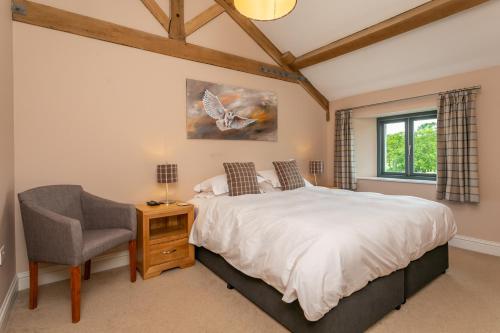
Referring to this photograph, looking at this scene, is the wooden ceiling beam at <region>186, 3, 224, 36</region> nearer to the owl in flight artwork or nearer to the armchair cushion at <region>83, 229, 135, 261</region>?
the owl in flight artwork

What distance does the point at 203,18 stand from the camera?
11.2 feet

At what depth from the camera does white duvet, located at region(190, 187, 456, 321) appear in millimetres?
1508

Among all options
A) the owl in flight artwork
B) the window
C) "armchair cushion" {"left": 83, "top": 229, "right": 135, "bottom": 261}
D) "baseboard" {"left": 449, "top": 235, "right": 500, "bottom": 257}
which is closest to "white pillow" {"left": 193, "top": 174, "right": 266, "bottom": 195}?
the owl in flight artwork

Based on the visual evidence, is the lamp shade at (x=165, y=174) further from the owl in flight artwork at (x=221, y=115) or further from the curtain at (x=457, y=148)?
the curtain at (x=457, y=148)

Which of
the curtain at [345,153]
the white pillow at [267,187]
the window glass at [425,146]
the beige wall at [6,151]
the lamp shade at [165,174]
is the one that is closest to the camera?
the beige wall at [6,151]

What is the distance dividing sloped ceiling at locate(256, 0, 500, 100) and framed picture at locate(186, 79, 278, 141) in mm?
963

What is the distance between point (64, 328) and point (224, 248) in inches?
47.5

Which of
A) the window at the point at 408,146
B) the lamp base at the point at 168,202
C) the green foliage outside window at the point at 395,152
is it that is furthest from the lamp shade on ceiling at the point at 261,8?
the green foliage outside window at the point at 395,152

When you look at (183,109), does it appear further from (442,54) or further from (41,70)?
(442,54)

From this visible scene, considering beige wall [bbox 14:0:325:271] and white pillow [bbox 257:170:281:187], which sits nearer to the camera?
beige wall [bbox 14:0:325:271]

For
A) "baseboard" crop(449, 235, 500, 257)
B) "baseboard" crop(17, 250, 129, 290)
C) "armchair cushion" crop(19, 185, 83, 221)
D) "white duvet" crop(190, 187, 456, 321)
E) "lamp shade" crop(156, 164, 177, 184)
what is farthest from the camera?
"baseboard" crop(449, 235, 500, 257)

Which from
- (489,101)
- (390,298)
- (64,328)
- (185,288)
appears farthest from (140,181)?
(489,101)

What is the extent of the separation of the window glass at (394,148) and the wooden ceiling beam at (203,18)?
3.41m

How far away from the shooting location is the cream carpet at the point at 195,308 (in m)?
1.82
